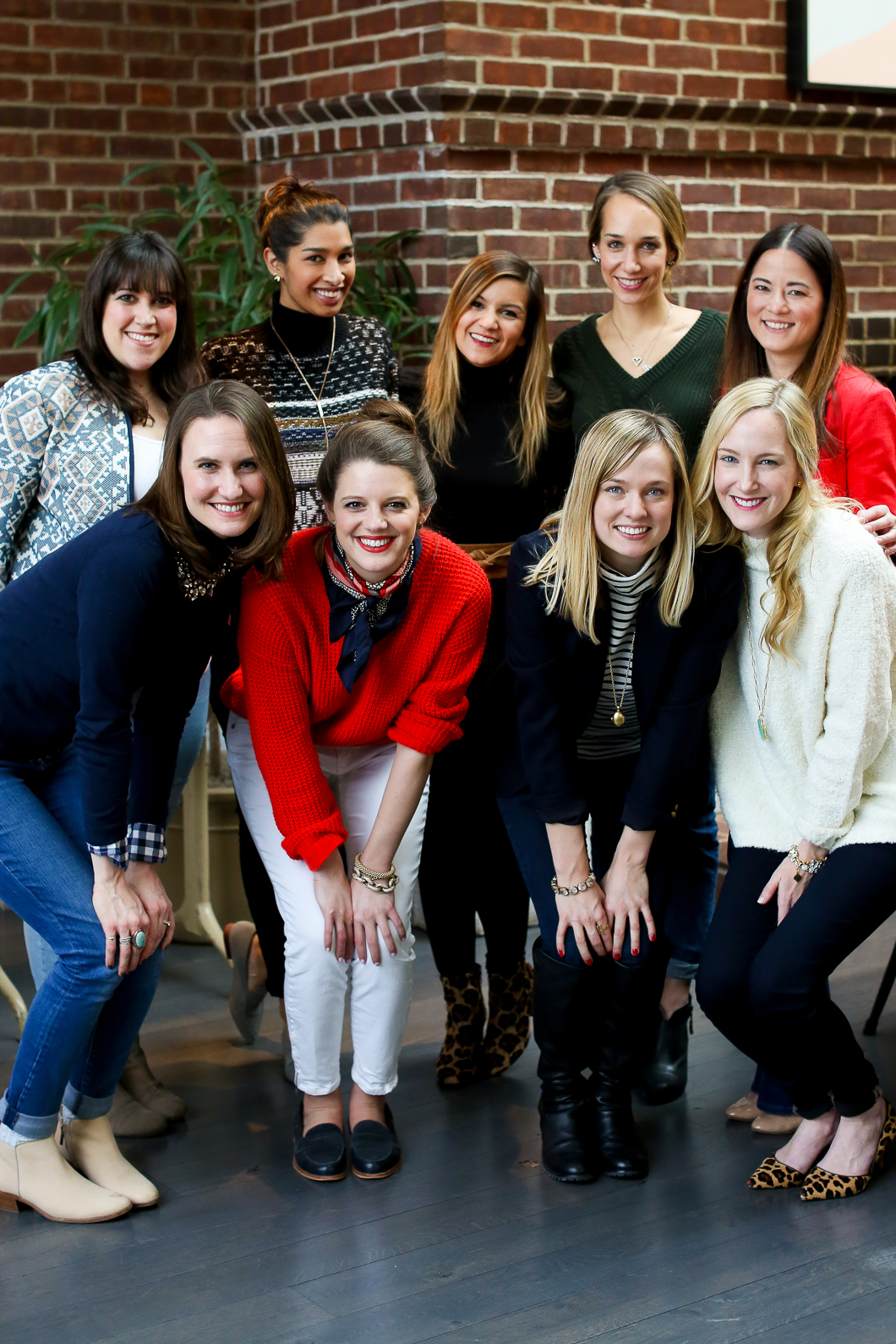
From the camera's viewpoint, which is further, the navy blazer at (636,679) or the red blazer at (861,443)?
the red blazer at (861,443)

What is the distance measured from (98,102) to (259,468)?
2550mm

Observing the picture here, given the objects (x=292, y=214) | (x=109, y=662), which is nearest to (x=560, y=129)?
(x=292, y=214)

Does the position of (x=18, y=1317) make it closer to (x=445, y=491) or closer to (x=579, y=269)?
(x=445, y=491)

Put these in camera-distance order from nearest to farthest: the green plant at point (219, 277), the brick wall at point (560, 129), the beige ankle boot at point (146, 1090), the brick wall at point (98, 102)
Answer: the beige ankle boot at point (146, 1090) → the green plant at point (219, 277) → the brick wall at point (560, 129) → the brick wall at point (98, 102)

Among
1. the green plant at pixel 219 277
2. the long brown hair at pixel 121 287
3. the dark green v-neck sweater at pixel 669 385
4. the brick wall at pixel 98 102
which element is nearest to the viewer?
the long brown hair at pixel 121 287

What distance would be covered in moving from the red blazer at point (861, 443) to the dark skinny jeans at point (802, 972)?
0.65m

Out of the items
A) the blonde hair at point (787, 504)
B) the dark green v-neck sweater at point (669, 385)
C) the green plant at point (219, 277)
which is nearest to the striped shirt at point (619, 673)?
the blonde hair at point (787, 504)

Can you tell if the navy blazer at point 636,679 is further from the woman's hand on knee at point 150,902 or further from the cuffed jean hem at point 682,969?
the woman's hand on knee at point 150,902

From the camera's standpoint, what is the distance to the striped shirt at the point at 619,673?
228 cm

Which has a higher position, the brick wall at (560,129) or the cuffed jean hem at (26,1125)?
the brick wall at (560,129)

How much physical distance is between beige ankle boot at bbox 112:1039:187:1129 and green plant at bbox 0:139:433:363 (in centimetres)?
172

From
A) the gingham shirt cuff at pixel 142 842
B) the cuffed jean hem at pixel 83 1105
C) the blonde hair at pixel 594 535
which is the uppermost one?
the blonde hair at pixel 594 535

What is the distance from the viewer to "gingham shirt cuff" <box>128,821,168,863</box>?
222 centimetres

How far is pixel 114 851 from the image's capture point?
2.14 meters
